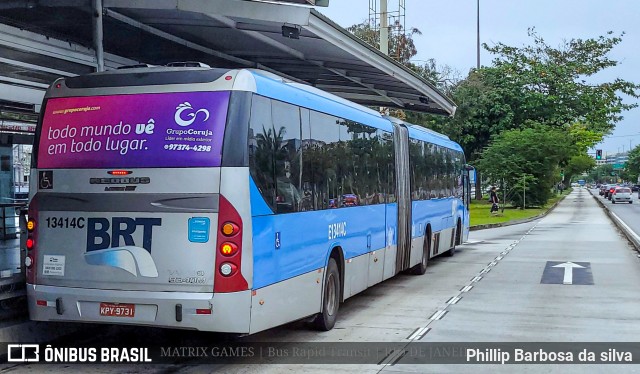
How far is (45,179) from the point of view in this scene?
825 cm

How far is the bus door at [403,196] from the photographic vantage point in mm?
14594

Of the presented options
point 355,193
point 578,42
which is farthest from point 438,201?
point 578,42

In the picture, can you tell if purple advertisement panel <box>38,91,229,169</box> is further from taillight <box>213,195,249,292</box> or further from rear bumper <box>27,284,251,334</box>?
rear bumper <box>27,284,251,334</box>

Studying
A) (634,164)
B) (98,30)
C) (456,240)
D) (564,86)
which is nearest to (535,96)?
(564,86)

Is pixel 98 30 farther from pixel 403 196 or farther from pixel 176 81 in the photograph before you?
pixel 403 196

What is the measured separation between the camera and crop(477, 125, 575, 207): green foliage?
51.7 metres

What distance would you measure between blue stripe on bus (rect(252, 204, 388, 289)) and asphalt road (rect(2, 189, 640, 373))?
40.7 inches

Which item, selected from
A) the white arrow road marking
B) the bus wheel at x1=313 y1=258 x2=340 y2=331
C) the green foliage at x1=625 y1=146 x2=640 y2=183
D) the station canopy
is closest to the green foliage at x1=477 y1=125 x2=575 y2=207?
the white arrow road marking

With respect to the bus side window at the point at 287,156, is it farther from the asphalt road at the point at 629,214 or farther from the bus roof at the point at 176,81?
the asphalt road at the point at 629,214

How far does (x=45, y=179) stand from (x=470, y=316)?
21.1ft

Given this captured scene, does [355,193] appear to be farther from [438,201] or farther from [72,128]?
[438,201]

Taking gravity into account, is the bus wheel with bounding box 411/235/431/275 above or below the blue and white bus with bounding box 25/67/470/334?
below

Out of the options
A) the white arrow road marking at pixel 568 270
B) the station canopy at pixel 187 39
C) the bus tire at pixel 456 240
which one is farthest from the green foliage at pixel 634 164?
the station canopy at pixel 187 39

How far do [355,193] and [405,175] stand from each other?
3.78 metres
